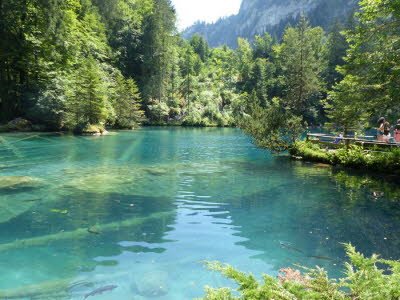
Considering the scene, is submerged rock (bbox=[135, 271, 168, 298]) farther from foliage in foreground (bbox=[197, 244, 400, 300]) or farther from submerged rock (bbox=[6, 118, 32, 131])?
submerged rock (bbox=[6, 118, 32, 131])

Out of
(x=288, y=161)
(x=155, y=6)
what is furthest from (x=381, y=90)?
(x=155, y=6)

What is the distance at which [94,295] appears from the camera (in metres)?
4.53

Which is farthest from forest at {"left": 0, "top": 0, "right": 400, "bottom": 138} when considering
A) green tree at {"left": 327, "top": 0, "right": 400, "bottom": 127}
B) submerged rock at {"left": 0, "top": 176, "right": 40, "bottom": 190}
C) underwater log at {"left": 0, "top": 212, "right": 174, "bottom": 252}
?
submerged rock at {"left": 0, "top": 176, "right": 40, "bottom": 190}

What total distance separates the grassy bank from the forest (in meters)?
1.63

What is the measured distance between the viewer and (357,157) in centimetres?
1539

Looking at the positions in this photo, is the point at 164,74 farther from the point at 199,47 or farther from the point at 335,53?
the point at 199,47

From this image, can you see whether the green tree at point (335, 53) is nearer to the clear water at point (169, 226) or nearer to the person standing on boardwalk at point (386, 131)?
the person standing on boardwalk at point (386, 131)

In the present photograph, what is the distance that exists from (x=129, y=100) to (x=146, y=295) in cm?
4386

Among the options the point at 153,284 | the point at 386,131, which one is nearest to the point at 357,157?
the point at 386,131

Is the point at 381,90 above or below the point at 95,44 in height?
below

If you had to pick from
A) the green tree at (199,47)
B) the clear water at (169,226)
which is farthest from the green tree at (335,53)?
the clear water at (169,226)

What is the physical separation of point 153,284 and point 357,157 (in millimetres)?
13872

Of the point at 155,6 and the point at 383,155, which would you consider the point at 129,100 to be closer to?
the point at 155,6

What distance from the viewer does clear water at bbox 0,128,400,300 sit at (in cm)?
513
